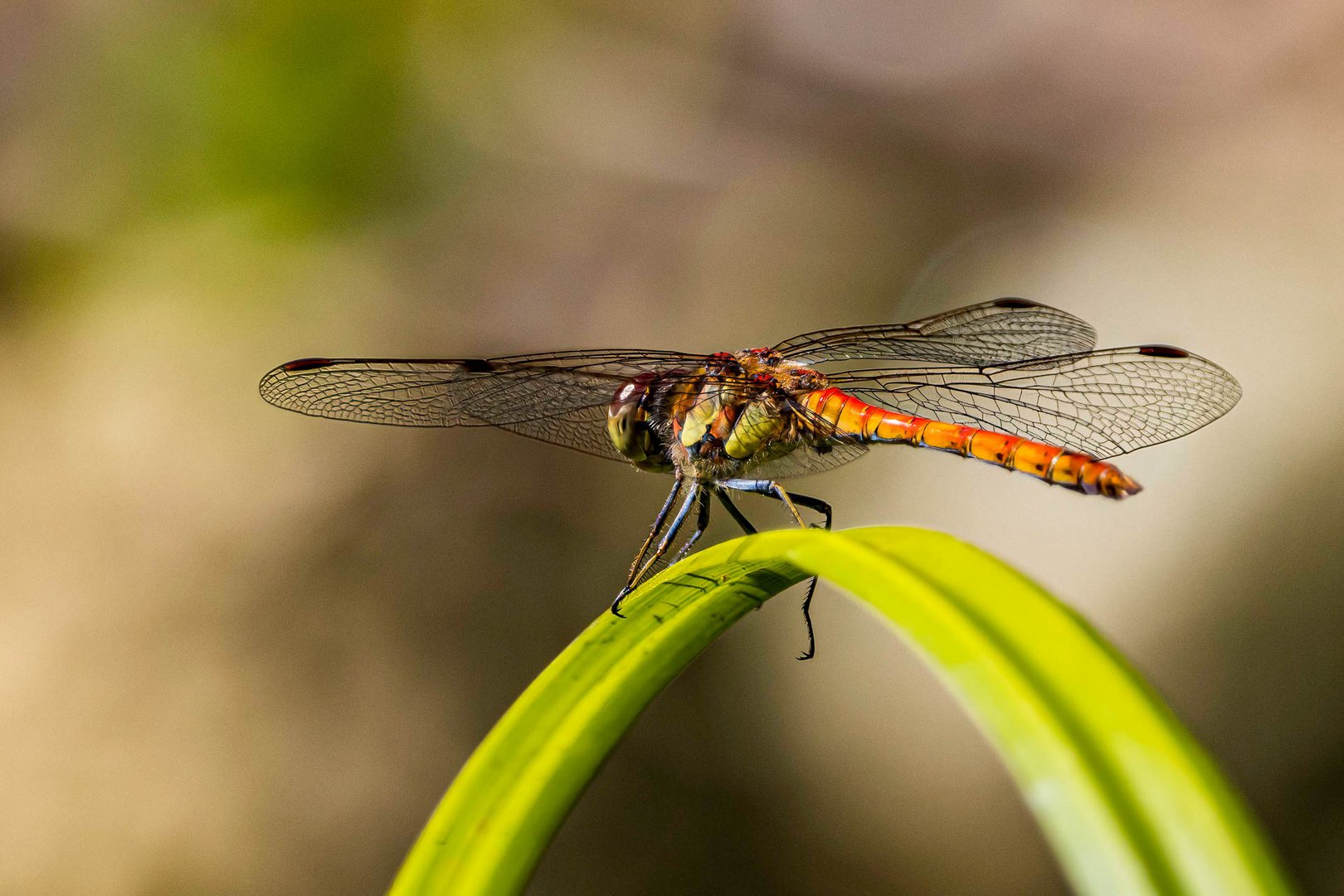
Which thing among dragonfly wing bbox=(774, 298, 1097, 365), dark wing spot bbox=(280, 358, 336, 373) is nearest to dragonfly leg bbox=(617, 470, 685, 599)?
dragonfly wing bbox=(774, 298, 1097, 365)

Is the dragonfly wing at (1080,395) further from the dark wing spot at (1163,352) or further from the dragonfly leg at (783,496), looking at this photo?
the dragonfly leg at (783,496)

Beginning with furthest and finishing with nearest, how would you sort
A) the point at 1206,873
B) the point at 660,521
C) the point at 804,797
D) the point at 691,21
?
the point at 691,21
the point at 804,797
the point at 660,521
the point at 1206,873

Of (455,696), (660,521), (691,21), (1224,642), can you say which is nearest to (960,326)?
(660,521)

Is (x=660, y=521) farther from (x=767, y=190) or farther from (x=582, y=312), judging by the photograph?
(x=767, y=190)

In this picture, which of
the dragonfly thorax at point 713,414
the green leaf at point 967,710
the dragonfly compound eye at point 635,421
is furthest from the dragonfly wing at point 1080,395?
the green leaf at point 967,710

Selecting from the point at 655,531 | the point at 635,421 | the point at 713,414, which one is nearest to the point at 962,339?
the point at 713,414

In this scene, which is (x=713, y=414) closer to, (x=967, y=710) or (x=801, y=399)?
(x=801, y=399)
